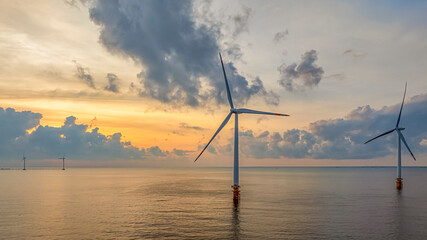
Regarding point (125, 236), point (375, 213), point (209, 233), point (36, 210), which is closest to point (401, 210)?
point (375, 213)

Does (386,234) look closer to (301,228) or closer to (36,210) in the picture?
(301,228)

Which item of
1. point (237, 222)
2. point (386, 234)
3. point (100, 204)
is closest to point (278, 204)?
point (237, 222)

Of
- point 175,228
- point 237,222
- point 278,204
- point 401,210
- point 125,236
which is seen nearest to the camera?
point 125,236

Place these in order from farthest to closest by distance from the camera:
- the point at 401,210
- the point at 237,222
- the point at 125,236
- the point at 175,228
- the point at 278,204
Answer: the point at 278,204
the point at 401,210
the point at 237,222
the point at 175,228
the point at 125,236

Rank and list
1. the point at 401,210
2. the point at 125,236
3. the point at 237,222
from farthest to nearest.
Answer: the point at 401,210, the point at 237,222, the point at 125,236

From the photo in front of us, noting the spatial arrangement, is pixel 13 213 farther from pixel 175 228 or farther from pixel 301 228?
pixel 301 228

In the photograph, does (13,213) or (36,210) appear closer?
(13,213)

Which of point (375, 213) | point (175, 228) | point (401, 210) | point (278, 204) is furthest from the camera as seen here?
point (278, 204)

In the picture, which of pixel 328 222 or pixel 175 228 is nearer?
pixel 175 228
